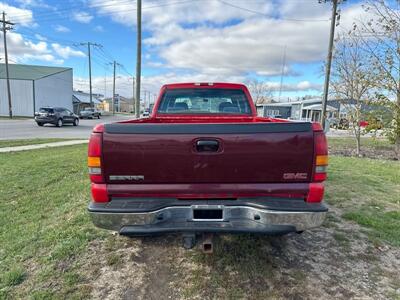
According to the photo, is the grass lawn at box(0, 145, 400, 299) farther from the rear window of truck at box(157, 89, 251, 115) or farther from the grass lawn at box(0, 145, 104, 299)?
the rear window of truck at box(157, 89, 251, 115)

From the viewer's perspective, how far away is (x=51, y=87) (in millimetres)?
47188

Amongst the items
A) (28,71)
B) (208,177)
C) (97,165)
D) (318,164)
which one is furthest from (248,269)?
(28,71)

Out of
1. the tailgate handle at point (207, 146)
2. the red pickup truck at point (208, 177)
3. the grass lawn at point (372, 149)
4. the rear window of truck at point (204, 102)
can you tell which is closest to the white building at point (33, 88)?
the grass lawn at point (372, 149)

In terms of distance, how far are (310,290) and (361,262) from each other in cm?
97

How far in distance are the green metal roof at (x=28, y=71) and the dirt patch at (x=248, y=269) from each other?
160 feet

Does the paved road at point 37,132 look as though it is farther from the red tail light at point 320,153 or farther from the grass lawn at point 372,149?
the red tail light at point 320,153

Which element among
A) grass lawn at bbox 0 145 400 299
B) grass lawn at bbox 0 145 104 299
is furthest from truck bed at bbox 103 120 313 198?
grass lawn at bbox 0 145 104 299

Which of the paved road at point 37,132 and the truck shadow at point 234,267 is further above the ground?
the truck shadow at point 234,267

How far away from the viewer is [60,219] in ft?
14.4

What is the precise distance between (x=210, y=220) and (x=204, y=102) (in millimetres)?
2759

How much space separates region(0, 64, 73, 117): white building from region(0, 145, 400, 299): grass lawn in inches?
1616

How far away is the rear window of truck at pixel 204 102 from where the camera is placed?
4.79 m

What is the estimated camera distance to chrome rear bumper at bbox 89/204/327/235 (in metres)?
2.43

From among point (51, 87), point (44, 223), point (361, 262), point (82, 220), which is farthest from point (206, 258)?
point (51, 87)
